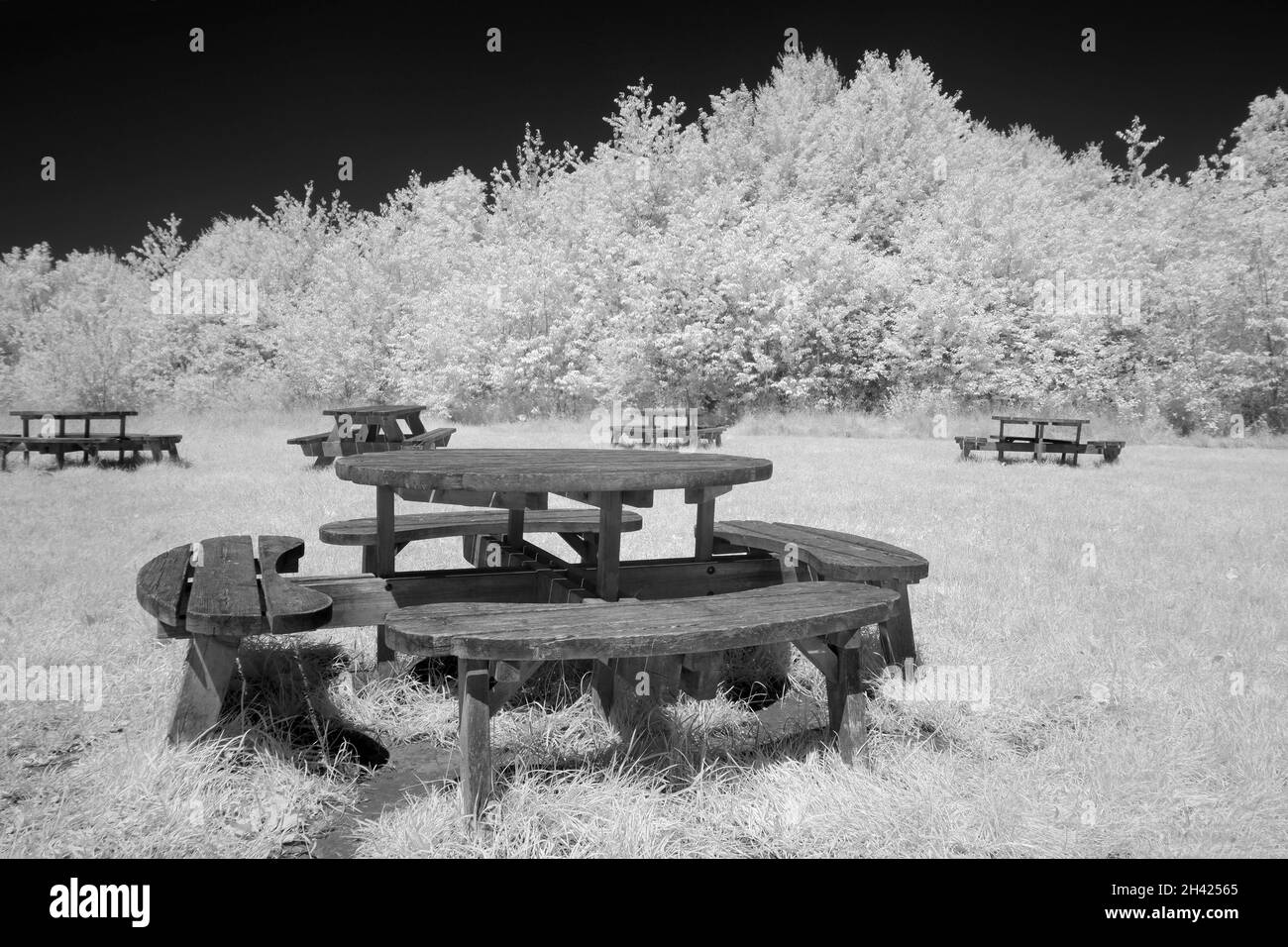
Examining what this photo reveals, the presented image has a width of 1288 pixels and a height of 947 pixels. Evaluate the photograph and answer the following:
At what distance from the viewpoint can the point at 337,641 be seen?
4.08 metres

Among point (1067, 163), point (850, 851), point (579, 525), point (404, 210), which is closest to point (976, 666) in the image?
point (850, 851)

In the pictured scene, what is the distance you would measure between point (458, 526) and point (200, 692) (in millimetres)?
1677

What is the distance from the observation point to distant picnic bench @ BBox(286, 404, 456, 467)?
11148mm

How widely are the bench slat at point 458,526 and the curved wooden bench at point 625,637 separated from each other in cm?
123

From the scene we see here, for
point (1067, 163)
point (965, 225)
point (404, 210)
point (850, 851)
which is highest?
point (1067, 163)

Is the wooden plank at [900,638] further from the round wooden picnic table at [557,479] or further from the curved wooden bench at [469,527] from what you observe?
the curved wooden bench at [469,527]

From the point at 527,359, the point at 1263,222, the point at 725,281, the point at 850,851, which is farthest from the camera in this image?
the point at 527,359

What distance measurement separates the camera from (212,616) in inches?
102

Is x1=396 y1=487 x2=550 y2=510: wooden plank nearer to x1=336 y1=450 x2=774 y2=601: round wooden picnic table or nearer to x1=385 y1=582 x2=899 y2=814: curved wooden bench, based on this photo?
x1=336 y1=450 x2=774 y2=601: round wooden picnic table

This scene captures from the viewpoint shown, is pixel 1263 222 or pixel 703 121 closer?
pixel 1263 222

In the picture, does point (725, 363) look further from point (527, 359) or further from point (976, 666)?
point (976, 666)

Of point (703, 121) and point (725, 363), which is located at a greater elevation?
point (703, 121)

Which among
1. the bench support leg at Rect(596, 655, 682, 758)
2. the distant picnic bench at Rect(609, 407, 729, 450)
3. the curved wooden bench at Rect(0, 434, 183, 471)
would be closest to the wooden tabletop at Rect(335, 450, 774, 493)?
the bench support leg at Rect(596, 655, 682, 758)
